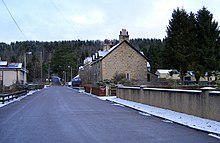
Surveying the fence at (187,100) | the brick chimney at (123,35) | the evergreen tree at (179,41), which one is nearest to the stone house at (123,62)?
the brick chimney at (123,35)

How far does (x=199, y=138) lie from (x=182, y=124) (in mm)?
3322

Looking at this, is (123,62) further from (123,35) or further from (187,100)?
(187,100)

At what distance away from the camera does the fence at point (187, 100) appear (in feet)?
45.5

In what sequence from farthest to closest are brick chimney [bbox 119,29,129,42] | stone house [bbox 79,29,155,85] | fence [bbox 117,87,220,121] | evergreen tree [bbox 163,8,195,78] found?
1. brick chimney [bbox 119,29,129,42]
2. stone house [bbox 79,29,155,85]
3. evergreen tree [bbox 163,8,195,78]
4. fence [bbox 117,87,220,121]

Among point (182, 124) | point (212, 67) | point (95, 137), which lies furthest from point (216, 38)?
point (95, 137)

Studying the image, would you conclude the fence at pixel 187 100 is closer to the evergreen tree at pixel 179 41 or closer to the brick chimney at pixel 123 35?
the evergreen tree at pixel 179 41

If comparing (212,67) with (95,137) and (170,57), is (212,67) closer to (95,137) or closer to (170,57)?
(170,57)

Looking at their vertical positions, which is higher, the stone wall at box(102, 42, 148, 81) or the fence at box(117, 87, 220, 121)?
the stone wall at box(102, 42, 148, 81)

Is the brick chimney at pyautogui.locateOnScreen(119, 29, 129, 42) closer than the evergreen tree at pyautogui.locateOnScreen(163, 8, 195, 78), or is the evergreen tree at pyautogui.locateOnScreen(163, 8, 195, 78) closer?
the evergreen tree at pyautogui.locateOnScreen(163, 8, 195, 78)

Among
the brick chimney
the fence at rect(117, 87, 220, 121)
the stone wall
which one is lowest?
the fence at rect(117, 87, 220, 121)

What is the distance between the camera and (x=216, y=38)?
174 feet

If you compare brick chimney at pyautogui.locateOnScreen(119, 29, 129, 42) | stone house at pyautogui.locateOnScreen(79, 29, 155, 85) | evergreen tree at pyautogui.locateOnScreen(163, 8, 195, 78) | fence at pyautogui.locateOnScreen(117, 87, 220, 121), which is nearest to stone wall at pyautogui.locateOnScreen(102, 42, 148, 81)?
stone house at pyautogui.locateOnScreen(79, 29, 155, 85)

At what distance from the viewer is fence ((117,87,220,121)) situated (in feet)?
45.5

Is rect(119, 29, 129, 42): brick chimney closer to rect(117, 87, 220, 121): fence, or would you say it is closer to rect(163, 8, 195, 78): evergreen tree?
rect(163, 8, 195, 78): evergreen tree
